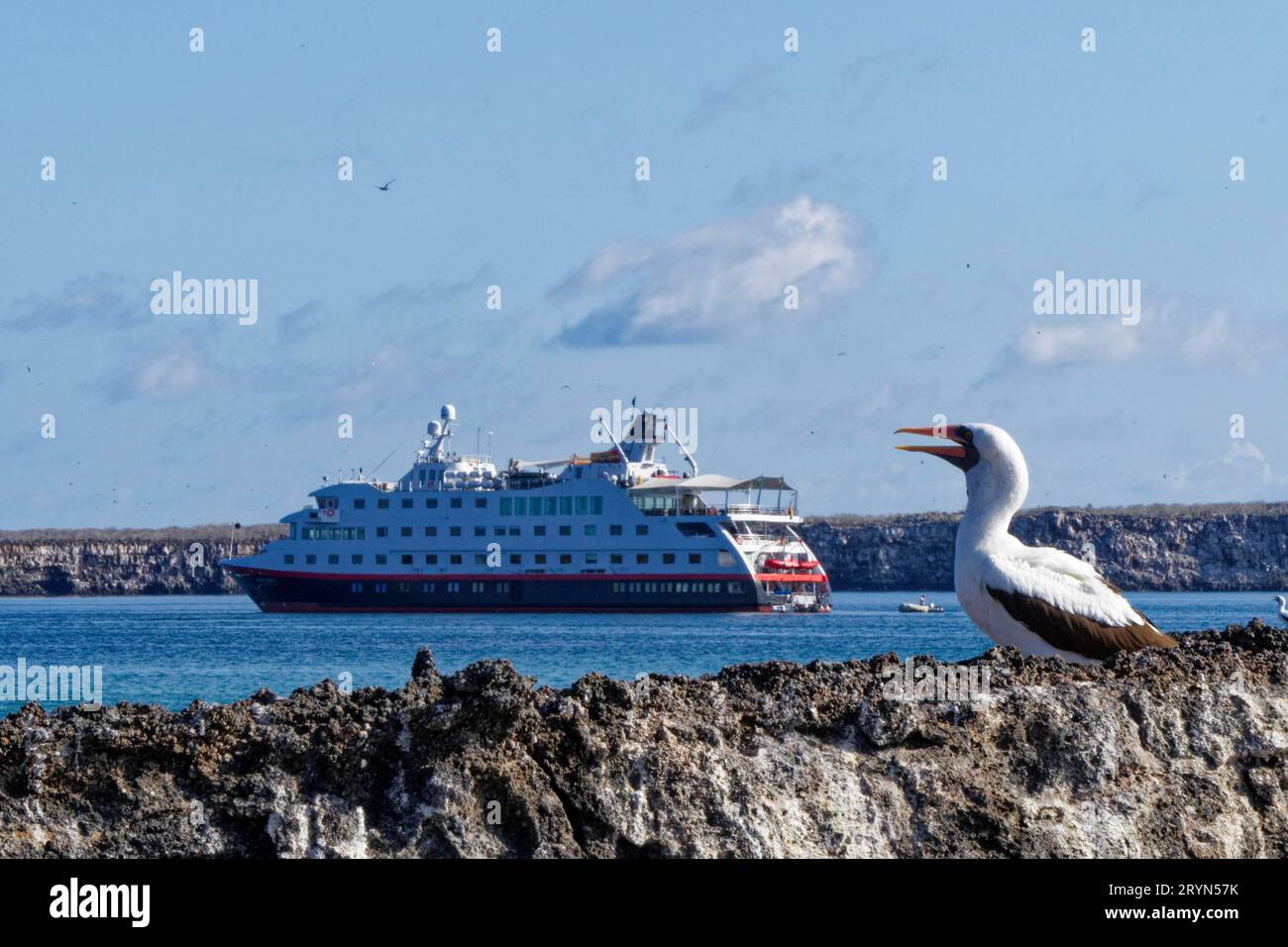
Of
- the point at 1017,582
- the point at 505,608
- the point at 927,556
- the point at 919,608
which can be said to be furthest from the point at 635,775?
the point at 927,556

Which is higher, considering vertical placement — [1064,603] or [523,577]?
[1064,603]

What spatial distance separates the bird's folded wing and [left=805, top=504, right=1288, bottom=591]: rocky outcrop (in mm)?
126457

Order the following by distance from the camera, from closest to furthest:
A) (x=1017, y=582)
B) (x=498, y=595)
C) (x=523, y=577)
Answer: (x=1017, y=582) < (x=523, y=577) < (x=498, y=595)

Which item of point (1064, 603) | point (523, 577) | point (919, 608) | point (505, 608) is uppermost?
point (1064, 603)

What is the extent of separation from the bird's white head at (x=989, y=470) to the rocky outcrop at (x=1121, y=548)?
4978 inches

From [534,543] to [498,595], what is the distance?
3.06 meters

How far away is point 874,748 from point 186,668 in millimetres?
36858

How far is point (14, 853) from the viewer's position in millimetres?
7309

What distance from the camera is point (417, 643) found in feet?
188

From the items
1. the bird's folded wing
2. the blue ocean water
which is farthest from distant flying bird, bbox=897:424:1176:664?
the blue ocean water

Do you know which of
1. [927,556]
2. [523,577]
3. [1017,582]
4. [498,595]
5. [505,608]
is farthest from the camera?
[927,556]

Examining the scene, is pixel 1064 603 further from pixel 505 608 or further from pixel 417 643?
pixel 505 608
